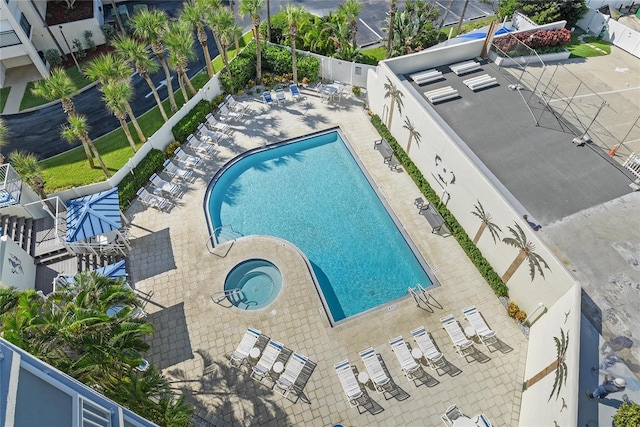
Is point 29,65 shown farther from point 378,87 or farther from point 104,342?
point 104,342

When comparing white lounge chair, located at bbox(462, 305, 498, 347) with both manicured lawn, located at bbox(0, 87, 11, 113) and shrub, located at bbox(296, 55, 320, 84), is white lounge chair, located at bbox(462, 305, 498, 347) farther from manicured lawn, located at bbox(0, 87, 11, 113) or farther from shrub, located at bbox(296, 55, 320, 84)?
manicured lawn, located at bbox(0, 87, 11, 113)

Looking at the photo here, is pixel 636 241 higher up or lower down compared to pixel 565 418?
higher up

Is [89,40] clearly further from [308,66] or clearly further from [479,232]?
[479,232]

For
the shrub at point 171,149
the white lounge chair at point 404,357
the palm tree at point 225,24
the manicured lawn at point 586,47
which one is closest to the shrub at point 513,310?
the white lounge chair at point 404,357

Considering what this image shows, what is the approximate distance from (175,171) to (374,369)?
17661 millimetres

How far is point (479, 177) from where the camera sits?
18875mm

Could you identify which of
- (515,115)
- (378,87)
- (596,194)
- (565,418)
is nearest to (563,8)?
(515,115)

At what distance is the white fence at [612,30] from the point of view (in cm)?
2852

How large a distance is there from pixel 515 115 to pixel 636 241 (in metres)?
9.60

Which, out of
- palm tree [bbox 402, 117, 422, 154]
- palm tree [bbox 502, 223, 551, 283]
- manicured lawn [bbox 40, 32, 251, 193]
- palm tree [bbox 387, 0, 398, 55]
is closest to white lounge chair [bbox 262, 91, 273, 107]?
manicured lawn [bbox 40, 32, 251, 193]

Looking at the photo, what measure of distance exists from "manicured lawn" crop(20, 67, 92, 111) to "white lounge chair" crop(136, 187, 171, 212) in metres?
15.7

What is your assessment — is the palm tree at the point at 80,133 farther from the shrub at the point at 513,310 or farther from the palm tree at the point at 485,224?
the shrub at the point at 513,310

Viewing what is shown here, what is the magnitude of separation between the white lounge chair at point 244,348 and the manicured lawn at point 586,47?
3037 cm

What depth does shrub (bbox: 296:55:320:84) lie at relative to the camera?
3089cm
